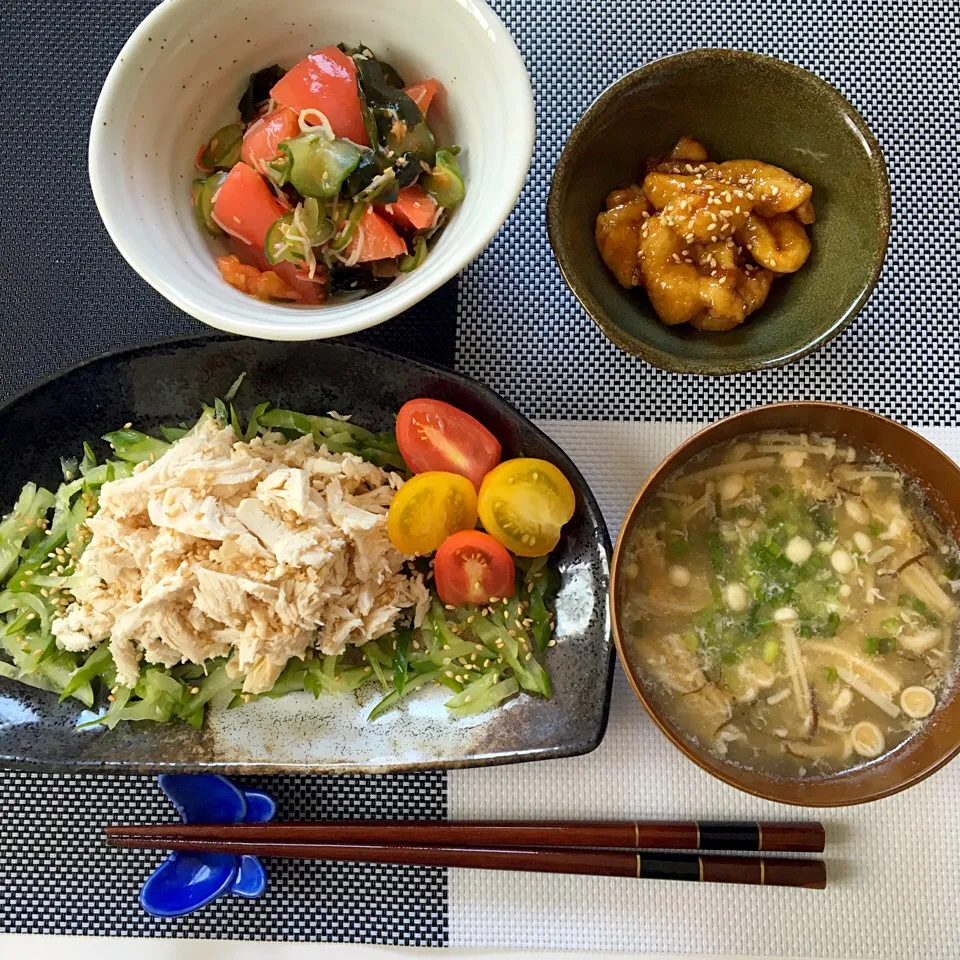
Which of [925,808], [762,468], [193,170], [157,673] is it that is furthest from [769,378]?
[157,673]

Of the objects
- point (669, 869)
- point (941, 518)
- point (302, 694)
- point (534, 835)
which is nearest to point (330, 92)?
point (302, 694)

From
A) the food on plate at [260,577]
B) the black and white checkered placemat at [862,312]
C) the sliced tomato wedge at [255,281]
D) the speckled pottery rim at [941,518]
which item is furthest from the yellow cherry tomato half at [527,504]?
the sliced tomato wedge at [255,281]

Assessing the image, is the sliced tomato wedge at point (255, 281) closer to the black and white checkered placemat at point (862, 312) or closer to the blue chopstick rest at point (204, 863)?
the black and white checkered placemat at point (862, 312)

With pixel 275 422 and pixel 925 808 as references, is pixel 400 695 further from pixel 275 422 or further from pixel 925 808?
pixel 925 808

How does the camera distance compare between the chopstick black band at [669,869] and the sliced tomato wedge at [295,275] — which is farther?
the chopstick black band at [669,869]

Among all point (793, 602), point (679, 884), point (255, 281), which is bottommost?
point (679, 884)

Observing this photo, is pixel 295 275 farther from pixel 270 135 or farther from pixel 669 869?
pixel 669 869
